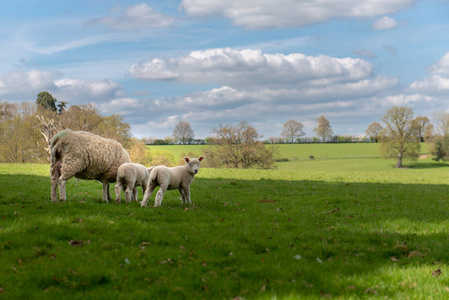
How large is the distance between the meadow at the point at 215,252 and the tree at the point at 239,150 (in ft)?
157

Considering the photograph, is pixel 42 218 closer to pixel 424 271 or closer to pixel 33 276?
pixel 33 276

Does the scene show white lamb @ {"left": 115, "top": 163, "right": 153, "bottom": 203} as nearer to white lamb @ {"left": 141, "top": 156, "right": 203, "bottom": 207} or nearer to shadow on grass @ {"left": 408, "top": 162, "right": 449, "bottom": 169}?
white lamb @ {"left": 141, "top": 156, "right": 203, "bottom": 207}

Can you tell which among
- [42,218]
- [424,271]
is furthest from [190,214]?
[424,271]

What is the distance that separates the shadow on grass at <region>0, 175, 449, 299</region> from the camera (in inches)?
260

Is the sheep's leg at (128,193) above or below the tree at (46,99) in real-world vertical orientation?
below

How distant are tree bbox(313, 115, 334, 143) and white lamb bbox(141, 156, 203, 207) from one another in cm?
12680

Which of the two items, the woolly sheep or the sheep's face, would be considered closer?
the woolly sheep

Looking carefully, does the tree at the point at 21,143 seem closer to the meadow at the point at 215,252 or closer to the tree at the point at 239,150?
the tree at the point at 239,150

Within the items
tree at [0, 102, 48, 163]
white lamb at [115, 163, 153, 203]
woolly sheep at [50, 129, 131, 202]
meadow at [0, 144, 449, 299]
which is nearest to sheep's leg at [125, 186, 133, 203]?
white lamb at [115, 163, 153, 203]

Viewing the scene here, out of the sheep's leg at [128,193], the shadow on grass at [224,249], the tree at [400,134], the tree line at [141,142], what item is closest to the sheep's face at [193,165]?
the shadow on grass at [224,249]

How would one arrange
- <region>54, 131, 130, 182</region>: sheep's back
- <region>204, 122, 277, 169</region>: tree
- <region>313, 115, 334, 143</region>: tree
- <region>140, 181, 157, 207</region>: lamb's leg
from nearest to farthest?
<region>140, 181, 157, 207</region>: lamb's leg → <region>54, 131, 130, 182</region>: sheep's back → <region>204, 122, 277, 169</region>: tree → <region>313, 115, 334, 143</region>: tree

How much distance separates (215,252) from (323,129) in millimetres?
133313

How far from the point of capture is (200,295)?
614cm

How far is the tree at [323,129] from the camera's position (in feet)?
446
